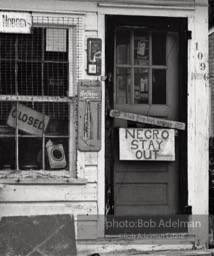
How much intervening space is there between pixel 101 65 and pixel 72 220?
193 cm

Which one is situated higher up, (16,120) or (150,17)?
(150,17)

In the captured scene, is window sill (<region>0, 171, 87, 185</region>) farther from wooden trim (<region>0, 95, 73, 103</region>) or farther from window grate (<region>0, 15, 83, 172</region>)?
wooden trim (<region>0, 95, 73, 103</region>)

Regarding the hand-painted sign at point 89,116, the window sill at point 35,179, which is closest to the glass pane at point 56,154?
the window sill at point 35,179

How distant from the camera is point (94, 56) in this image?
790 cm

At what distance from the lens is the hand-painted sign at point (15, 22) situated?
7750mm

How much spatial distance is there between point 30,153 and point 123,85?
4.79 ft

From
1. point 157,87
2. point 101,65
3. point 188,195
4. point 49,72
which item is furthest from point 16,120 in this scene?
point 188,195

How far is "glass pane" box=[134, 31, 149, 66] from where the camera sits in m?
8.20

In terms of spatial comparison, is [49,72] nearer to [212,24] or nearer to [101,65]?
[101,65]

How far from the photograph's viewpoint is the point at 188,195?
8.13m

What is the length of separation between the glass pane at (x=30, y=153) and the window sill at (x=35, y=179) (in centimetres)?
9

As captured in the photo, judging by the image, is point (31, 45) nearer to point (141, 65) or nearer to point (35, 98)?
point (35, 98)

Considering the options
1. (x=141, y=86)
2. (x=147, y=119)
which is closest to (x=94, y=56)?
(x=141, y=86)

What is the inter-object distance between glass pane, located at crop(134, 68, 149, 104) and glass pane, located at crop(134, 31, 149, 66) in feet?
0.36
